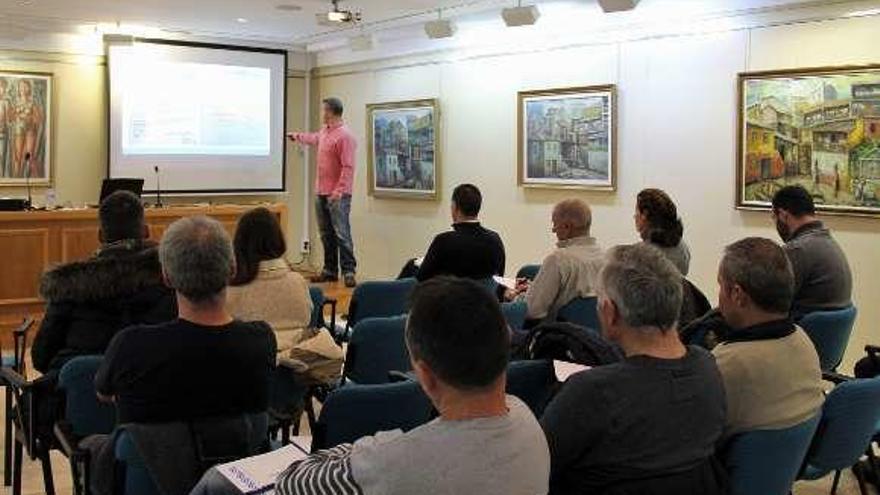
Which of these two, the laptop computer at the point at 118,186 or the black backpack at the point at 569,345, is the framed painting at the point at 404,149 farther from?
the black backpack at the point at 569,345

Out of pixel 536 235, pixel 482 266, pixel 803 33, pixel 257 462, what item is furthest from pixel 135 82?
pixel 257 462

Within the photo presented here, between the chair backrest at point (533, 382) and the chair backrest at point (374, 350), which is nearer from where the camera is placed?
the chair backrest at point (533, 382)

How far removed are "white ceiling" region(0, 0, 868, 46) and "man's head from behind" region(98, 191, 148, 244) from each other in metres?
4.46

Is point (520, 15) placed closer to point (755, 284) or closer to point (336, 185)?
point (336, 185)

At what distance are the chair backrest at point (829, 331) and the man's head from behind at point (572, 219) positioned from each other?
116cm

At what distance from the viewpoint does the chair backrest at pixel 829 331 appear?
392 centimetres

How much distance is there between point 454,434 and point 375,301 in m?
3.50

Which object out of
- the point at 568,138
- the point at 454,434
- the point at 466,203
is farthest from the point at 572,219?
the point at 568,138

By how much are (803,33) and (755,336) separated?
4418 mm

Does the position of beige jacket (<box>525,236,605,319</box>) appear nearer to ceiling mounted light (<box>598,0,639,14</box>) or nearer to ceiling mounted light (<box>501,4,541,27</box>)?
ceiling mounted light (<box>598,0,639,14</box>)

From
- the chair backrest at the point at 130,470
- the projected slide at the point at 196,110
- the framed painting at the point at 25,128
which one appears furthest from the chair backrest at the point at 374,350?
the projected slide at the point at 196,110

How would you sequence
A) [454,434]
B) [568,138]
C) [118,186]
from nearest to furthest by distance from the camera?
1. [454,434]
2. [568,138]
3. [118,186]

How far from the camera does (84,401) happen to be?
10.4ft

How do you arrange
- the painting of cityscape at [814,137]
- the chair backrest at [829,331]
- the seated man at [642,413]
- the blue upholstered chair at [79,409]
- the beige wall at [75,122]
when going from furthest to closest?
the beige wall at [75,122], the painting of cityscape at [814,137], the chair backrest at [829,331], the blue upholstered chair at [79,409], the seated man at [642,413]
